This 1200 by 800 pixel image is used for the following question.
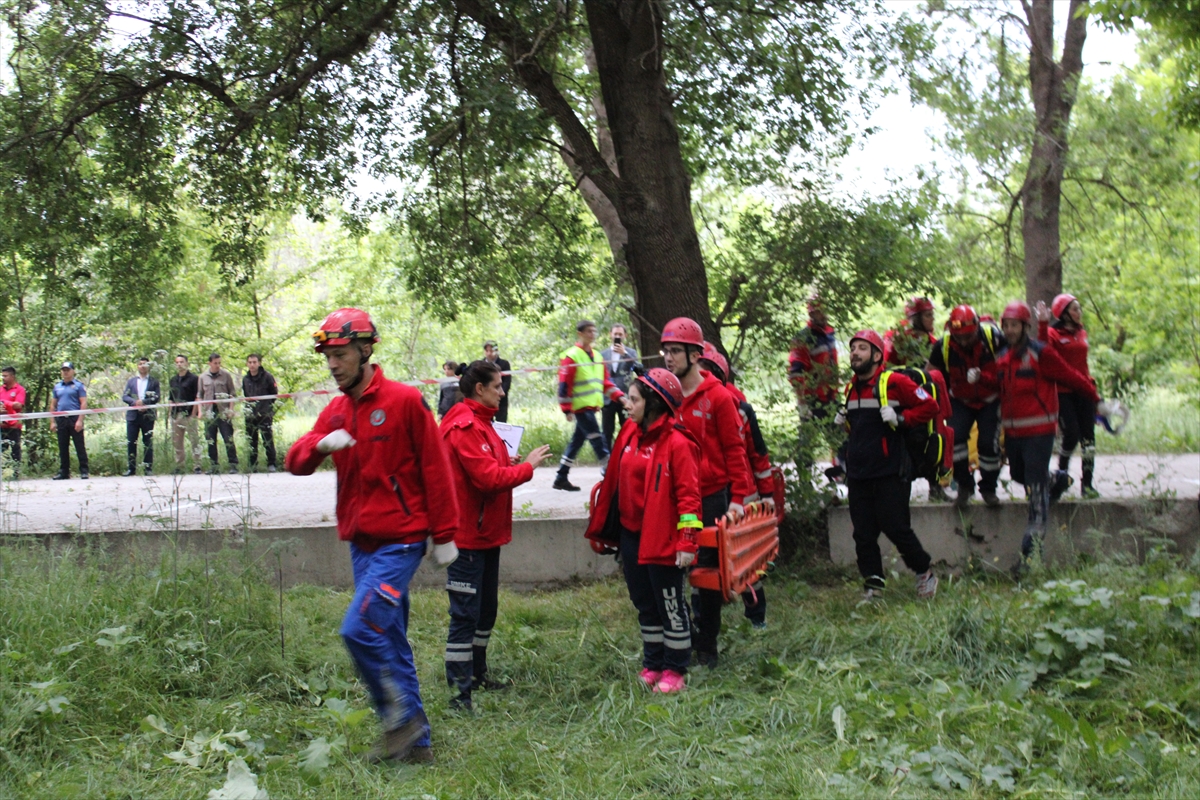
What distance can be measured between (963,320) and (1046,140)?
804 centimetres

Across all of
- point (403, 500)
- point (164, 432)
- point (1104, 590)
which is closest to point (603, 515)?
point (403, 500)

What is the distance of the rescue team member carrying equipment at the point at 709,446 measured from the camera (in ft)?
20.8

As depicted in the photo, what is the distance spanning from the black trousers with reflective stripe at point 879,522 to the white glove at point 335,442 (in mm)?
3967

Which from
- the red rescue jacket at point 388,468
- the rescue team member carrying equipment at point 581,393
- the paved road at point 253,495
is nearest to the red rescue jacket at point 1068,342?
the paved road at point 253,495

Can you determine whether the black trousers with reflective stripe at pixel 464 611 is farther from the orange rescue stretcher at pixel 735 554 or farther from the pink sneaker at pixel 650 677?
the orange rescue stretcher at pixel 735 554

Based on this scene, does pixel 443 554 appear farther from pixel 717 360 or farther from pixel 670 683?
pixel 717 360

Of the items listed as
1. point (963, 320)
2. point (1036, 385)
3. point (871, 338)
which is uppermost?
point (963, 320)

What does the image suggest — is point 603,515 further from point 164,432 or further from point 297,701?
point 164,432

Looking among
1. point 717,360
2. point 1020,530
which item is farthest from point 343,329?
point 1020,530

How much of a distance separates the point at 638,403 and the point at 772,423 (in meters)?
3.46

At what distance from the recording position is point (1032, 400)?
25.6ft

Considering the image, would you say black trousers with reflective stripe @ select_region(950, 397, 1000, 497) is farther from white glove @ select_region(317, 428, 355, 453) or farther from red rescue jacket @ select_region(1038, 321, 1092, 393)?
white glove @ select_region(317, 428, 355, 453)

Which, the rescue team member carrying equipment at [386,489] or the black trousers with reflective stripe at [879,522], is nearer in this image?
the rescue team member carrying equipment at [386,489]

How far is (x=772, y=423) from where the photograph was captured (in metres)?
8.95
